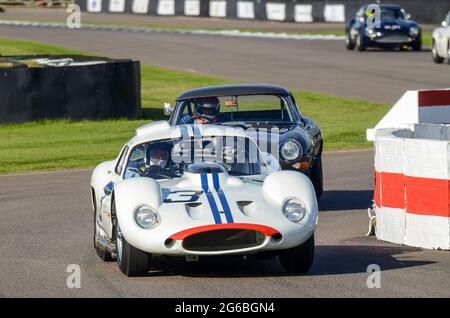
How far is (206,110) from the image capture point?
43.1 ft

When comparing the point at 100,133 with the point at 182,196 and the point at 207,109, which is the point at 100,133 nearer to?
the point at 207,109

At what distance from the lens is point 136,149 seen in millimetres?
10320

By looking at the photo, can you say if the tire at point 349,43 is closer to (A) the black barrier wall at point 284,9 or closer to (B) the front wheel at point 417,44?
(B) the front wheel at point 417,44

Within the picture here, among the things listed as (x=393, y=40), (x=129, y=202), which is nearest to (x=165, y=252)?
(x=129, y=202)

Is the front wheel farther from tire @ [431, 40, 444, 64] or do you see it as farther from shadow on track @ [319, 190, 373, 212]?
shadow on track @ [319, 190, 373, 212]

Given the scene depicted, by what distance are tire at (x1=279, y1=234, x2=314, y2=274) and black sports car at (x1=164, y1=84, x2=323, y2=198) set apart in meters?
3.46

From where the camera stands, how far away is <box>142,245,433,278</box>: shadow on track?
9188 mm

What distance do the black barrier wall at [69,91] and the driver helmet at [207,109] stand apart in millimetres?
8195

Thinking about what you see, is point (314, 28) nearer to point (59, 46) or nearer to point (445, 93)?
point (59, 46)

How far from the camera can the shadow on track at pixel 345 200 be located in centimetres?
1321

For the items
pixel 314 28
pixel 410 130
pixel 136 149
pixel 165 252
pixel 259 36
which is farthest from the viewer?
pixel 314 28

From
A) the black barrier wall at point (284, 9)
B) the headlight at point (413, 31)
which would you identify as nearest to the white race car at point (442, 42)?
the headlight at point (413, 31)

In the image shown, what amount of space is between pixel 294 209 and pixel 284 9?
4683 cm
